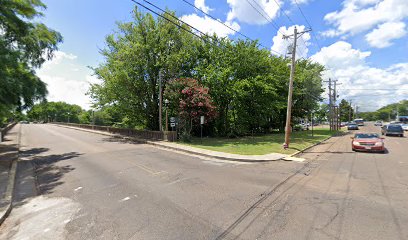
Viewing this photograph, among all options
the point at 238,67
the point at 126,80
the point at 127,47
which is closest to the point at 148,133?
the point at 126,80

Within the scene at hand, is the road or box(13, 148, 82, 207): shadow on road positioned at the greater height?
the road

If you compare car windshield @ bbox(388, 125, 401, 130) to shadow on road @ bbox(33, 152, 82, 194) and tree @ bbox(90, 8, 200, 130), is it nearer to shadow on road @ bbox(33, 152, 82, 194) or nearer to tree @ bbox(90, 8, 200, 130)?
tree @ bbox(90, 8, 200, 130)

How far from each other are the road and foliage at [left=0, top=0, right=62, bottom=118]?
468cm

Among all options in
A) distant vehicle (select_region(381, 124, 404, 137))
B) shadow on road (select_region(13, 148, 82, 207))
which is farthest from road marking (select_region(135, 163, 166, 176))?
distant vehicle (select_region(381, 124, 404, 137))

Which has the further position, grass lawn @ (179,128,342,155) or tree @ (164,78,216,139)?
tree @ (164,78,216,139)

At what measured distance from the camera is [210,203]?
5418 mm

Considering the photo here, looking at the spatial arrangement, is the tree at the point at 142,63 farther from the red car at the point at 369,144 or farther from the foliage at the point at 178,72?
the red car at the point at 369,144

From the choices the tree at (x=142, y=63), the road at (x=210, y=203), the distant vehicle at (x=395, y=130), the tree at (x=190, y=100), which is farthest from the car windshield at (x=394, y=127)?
the tree at (x=142, y=63)

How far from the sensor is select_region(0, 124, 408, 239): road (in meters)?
4.11

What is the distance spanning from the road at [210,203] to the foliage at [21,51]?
4679 millimetres

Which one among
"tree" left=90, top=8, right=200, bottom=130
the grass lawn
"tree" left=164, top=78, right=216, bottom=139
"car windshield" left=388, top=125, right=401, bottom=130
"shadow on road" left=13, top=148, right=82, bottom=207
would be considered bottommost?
"shadow on road" left=13, top=148, right=82, bottom=207

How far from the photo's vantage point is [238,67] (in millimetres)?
23453

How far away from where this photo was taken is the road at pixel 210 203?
13.5 ft

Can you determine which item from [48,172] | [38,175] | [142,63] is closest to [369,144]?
[48,172]
